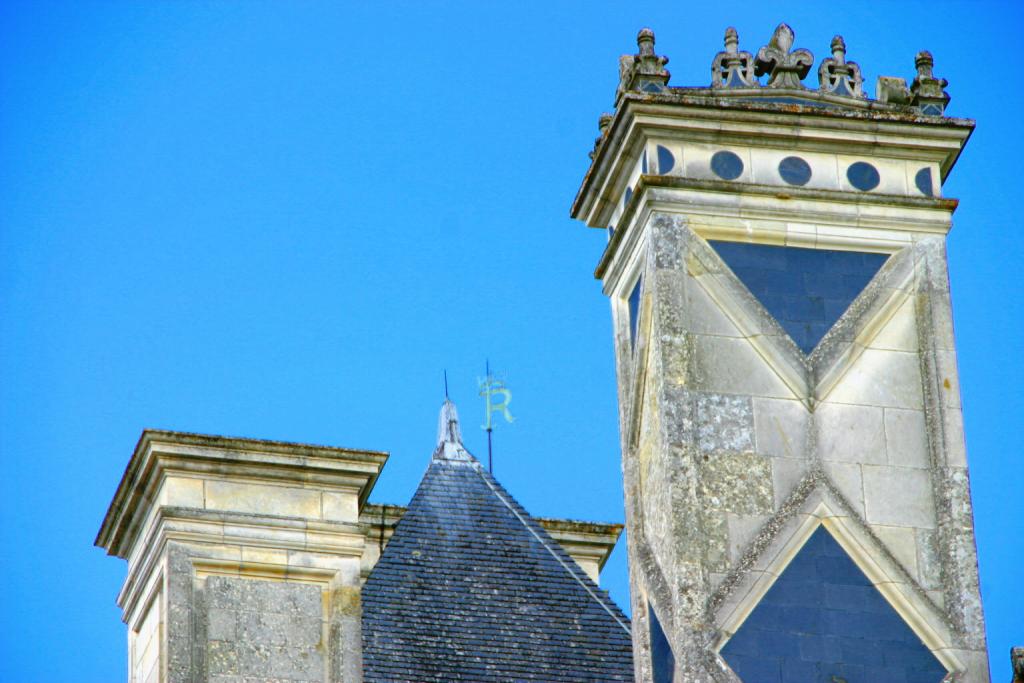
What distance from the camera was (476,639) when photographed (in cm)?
1923

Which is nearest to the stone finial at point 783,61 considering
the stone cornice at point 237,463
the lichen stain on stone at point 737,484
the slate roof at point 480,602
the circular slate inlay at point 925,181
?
the circular slate inlay at point 925,181

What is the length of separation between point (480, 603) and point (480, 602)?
3 cm

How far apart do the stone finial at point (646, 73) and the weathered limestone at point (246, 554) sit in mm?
2745

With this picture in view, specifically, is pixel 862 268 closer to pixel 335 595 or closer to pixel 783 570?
pixel 783 570

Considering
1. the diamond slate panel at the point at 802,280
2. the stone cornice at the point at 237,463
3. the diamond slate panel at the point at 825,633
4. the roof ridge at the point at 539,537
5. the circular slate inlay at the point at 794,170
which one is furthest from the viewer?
the roof ridge at the point at 539,537

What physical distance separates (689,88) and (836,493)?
2413 millimetres

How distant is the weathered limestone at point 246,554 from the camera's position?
49.4ft

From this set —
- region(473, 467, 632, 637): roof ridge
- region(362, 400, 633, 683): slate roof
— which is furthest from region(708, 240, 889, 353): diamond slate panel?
region(473, 467, 632, 637): roof ridge

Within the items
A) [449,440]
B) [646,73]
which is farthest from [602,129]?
[449,440]

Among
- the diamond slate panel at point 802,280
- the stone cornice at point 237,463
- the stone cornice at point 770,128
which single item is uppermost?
the stone cornice at point 770,128

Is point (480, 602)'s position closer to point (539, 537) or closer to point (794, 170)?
point (539, 537)

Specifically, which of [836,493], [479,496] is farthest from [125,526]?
[479,496]

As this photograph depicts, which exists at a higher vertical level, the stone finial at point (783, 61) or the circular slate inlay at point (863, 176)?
the stone finial at point (783, 61)

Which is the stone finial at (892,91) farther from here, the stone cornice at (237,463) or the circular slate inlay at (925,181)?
the stone cornice at (237,463)
